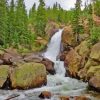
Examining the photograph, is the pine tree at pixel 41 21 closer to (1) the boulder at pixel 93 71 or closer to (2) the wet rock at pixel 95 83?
(1) the boulder at pixel 93 71

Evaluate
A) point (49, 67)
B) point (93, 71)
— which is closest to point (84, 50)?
point (49, 67)

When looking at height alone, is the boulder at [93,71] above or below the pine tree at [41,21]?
below

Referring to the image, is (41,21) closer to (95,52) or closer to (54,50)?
(54,50)

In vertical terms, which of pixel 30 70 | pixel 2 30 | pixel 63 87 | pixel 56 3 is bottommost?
pixel 63 87

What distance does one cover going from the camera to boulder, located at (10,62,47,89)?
3750 centimetres

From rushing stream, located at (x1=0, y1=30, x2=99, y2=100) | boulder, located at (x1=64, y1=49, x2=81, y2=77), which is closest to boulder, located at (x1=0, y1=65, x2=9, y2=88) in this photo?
rushing stream, located at (x1=0, y1=30, x2=99, y2=100)

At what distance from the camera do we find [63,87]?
39.4 m

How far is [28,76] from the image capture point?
38.1 meters

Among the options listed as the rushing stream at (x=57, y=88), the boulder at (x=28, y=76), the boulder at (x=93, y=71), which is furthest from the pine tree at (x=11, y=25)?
the boulder at (x=93, y=71)

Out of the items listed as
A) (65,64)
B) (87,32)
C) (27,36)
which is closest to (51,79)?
(65,64)

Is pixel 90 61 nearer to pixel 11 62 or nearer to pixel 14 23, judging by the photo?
pixel 11 62

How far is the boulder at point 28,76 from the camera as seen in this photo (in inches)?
1476

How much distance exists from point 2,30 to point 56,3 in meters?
69.0

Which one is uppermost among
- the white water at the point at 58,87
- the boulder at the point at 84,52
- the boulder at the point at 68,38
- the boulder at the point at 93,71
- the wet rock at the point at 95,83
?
the boulder at the point at 68,38
